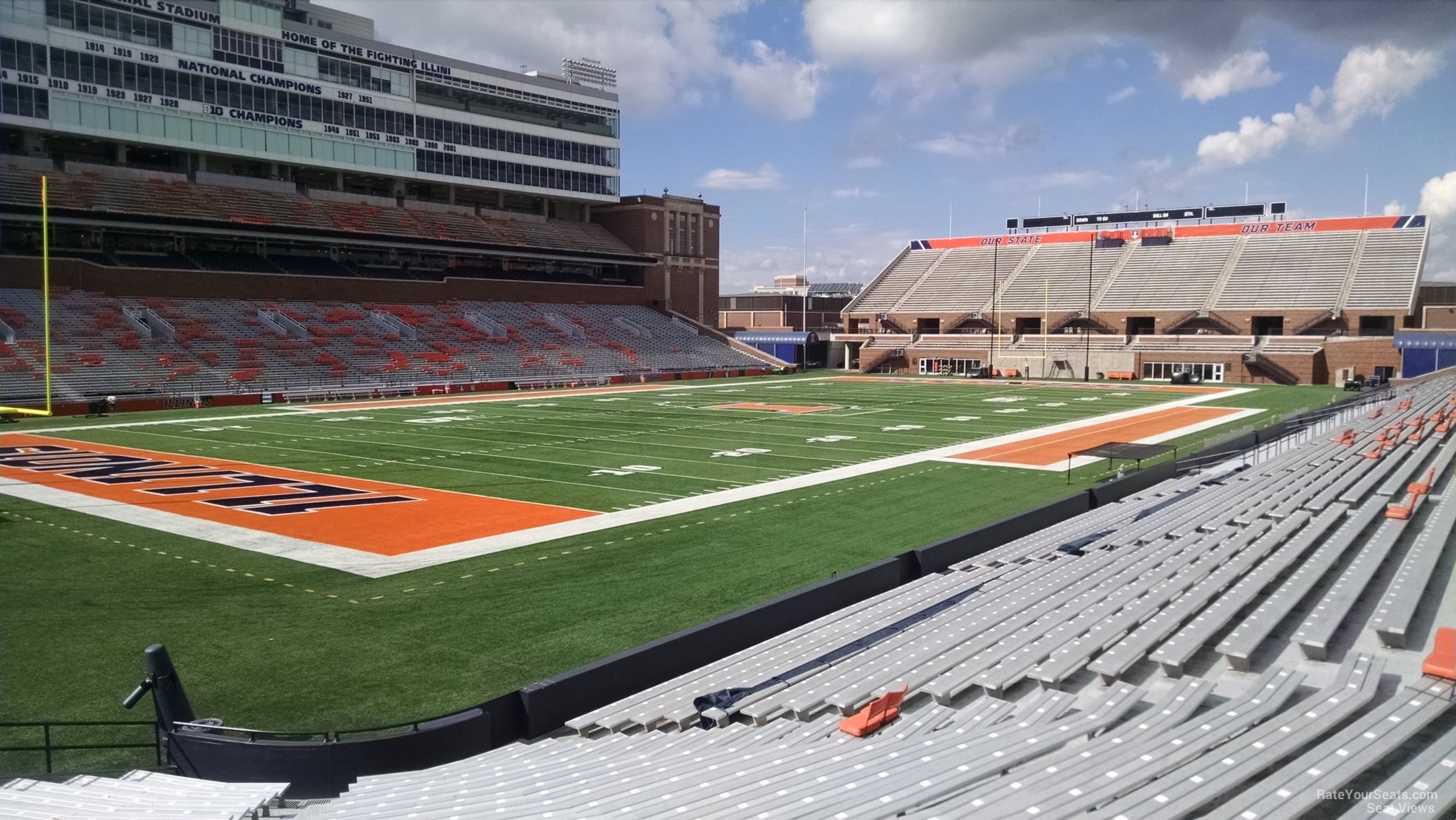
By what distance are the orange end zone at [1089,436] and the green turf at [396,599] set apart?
396cm

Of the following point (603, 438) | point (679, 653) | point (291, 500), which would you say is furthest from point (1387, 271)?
point (679, 653)

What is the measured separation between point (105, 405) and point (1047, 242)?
68142 millimetres

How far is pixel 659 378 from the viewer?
61.2 meters

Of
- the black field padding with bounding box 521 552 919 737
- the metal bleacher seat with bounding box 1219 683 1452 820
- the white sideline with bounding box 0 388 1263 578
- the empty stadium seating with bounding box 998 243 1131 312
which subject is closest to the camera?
the metal bleacher seat with bounding box 1219 683 1452 820

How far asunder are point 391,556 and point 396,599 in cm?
254

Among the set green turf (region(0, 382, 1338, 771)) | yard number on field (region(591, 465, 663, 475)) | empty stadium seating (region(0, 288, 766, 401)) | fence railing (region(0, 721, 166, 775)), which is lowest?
fence railing (region(0, 721, 166, 775))

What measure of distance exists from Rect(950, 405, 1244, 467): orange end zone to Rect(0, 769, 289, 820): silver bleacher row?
828 inches

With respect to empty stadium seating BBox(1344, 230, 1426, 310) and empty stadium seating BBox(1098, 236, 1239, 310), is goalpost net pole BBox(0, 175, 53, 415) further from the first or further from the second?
empty stadium seating BBox(1344, 230, 1426, 310)

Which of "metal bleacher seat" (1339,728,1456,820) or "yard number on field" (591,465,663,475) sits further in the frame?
"yard number on field" (591,465,663,475)

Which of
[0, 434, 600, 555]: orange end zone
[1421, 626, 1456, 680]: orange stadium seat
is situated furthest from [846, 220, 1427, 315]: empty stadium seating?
[1421, 626, 1456, 680]: orange stadium seat

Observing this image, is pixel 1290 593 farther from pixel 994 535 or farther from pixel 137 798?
pixel 137 798

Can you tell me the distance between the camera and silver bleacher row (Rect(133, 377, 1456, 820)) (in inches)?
221

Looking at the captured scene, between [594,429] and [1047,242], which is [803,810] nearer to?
[594,429]

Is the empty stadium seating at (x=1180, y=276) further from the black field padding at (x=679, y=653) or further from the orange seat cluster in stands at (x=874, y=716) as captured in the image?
the orange seat cluster in stands at (x=874, y=716)
